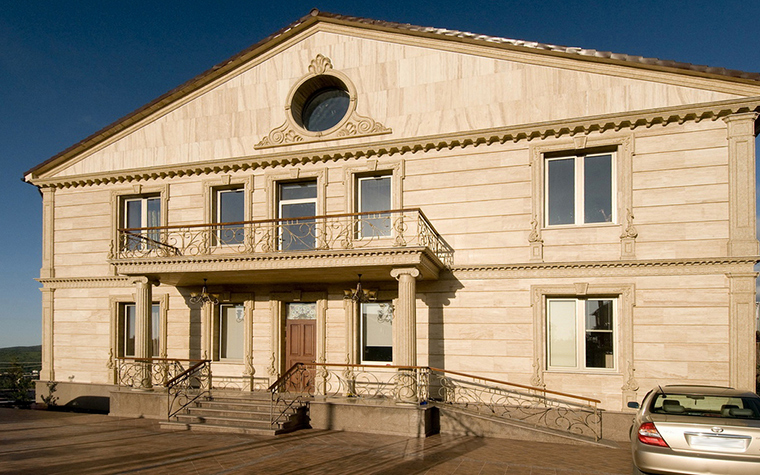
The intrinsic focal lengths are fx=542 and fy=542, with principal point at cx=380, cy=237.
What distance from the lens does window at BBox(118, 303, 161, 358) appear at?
15.7 metres

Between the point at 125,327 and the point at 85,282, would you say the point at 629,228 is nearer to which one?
the point at 125,327

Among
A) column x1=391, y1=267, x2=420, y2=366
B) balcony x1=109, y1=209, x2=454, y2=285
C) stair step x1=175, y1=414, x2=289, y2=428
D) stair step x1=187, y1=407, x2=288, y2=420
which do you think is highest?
balcony x1=109, y1=209, x2=454, y2=285

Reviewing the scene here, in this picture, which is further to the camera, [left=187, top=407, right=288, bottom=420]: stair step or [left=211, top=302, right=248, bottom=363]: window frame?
[left=211, top=302, right=248, bottom=363]: window frame

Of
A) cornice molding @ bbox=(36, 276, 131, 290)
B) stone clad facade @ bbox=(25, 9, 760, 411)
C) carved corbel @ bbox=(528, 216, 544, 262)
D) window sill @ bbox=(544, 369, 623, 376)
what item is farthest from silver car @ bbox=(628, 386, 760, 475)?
cornice molding @ bbox=(36, 276, 131, 290)

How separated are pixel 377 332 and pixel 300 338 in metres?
2.17

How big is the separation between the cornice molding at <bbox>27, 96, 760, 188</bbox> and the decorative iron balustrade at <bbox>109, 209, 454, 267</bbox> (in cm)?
168

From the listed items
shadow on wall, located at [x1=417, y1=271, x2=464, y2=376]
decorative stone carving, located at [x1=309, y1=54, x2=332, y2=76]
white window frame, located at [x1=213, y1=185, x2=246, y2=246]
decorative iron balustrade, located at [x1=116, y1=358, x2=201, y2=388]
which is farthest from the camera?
white window frame, located at [x1=213, y1=185, x2=246, y2=246]

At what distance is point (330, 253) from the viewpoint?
12172 mm

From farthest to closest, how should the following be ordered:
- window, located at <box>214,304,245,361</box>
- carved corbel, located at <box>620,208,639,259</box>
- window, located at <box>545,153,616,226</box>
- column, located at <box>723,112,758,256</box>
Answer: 1. window, located at <box>214,304,245,361</box>
2. window, located at <box>545,153,616,226</box>
3. carved corbel, located at <box>620,208,639,259</box>
4. column, located at <box>723,112,758,256</box>

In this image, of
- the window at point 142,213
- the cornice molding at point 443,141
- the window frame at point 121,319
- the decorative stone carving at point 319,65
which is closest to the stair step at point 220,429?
the window frame at point 121,319

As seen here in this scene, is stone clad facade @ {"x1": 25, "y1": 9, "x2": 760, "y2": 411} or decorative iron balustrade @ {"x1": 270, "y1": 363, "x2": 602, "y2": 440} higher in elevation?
stone clad facade @ {"x1": 25, "y1": 9, "x2": 760, "y2": 411}

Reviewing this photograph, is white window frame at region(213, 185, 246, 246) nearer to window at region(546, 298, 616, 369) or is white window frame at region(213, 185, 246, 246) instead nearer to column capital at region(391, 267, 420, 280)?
column capital at region(391, 267, 420, 280)

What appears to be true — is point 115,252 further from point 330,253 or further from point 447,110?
point 447,110

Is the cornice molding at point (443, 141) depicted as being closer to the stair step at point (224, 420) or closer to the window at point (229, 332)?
the window at point (229, 332)
